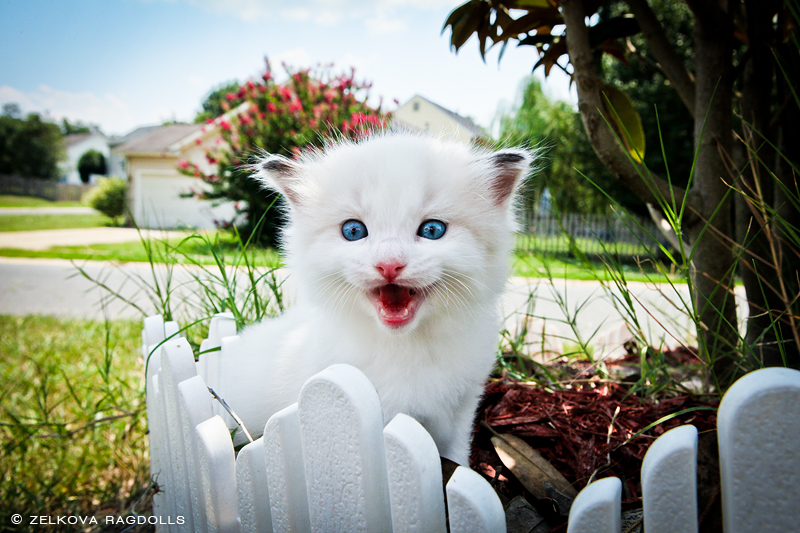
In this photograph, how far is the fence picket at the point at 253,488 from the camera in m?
0.87

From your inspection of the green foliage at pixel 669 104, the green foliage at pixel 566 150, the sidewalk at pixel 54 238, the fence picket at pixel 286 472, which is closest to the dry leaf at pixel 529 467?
the fence picket at pixel 286 472

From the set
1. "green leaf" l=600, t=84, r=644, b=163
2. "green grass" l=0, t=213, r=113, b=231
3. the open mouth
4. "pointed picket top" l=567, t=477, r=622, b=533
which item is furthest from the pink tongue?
"green grass" l=0, t=213, r=113, b=231

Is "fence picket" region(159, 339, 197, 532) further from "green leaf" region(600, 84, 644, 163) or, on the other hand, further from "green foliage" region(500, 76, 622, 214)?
"green foliage" region(500, 76, 622, 214)

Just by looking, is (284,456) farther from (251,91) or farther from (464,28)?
(251,91)

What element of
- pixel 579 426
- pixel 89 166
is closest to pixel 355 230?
pixel 579 426

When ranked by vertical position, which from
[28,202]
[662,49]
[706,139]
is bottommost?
[706,139]

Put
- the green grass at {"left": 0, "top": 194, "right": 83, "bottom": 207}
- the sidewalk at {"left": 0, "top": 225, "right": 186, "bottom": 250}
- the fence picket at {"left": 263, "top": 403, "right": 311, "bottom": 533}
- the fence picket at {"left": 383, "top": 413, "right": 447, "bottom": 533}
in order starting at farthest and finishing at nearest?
the green grass at {"left": 0, "top": 194, "right": 83, "bottom": 207}
the sidewalk at {"left": 0, "top": 225, "right": 186, "bottom": 250}
the fence picket at {"left": 263, "top": 403, "right": 311, "bottom": 533}
the fence picket at {"left": 383, "top": 413, "right": 447, "bottom": 533}

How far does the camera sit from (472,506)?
2.00ft

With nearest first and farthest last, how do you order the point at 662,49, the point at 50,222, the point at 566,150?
1. the point at 662,49
2. the point at 566,150
3. the point at 50,222

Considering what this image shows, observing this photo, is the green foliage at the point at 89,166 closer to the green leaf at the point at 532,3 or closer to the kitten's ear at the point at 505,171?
the green leaf at the point at 532,3

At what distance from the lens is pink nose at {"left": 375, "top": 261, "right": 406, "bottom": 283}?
35.4 inches

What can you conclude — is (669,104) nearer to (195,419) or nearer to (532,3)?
(532,3)

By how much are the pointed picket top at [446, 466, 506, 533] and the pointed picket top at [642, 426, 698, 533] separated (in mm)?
200

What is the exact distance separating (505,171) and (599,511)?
2.56ft
